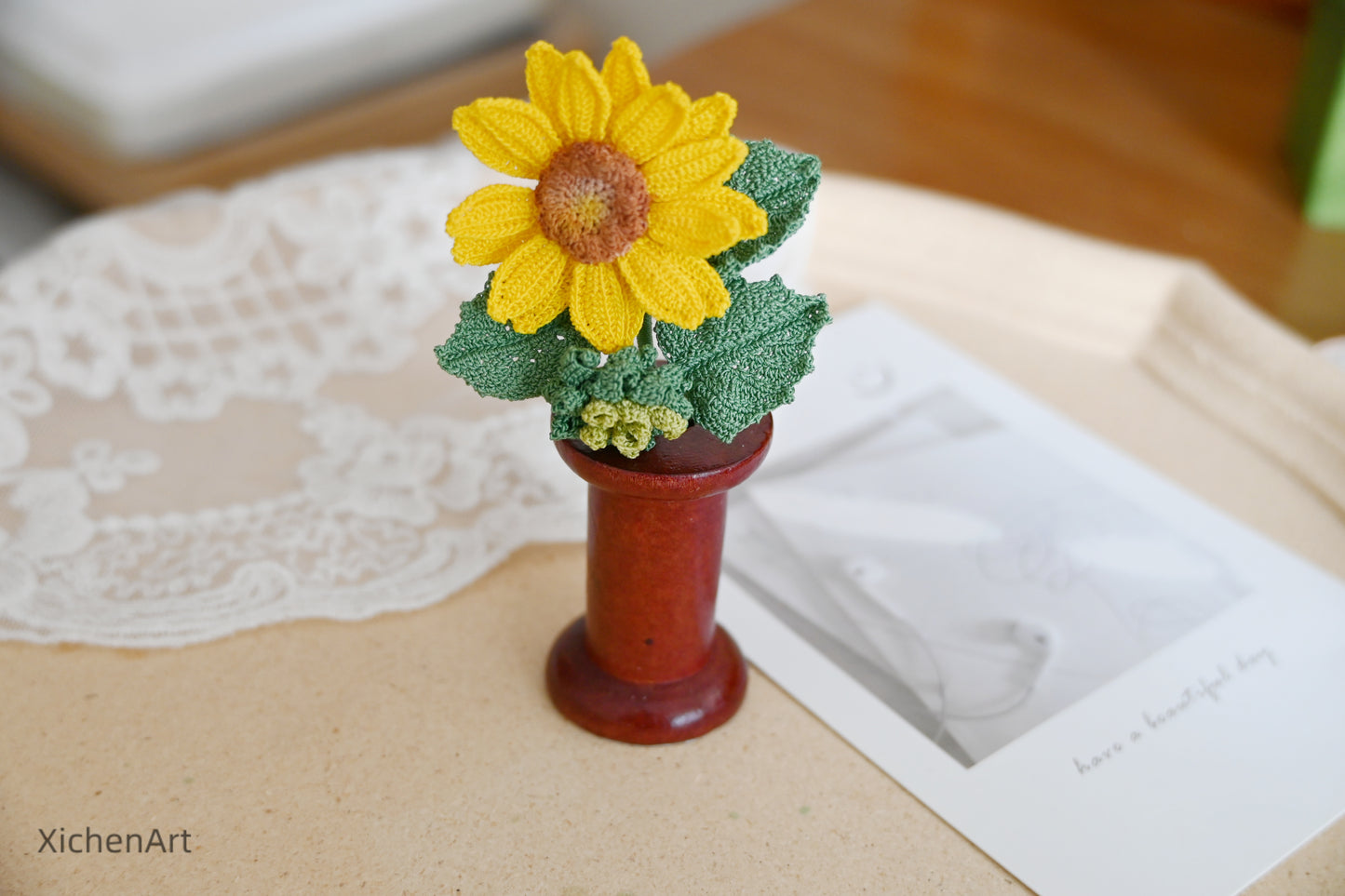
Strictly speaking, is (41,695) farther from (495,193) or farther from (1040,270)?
(1040,270)

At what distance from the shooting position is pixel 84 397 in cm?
57

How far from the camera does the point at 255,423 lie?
1.90 feet

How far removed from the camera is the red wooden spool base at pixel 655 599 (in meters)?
0.37

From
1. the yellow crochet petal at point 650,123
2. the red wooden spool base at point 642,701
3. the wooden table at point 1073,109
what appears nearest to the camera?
the yellow crochet petal at point 650,123

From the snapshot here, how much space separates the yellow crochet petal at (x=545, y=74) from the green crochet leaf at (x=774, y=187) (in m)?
0.06

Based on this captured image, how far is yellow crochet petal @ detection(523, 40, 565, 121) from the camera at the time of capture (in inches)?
12.8

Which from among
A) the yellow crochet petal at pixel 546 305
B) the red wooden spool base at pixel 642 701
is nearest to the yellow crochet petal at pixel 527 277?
the yellow crochet petal at pixel 546 305

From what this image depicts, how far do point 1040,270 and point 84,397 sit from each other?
0.54 meters

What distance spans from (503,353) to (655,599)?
11 cm

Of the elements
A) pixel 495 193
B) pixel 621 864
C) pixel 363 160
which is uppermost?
pixel 495 193

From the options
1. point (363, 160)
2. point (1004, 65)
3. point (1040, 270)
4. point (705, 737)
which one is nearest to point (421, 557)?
point (705, 737)

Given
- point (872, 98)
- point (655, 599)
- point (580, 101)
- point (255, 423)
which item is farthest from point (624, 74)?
point (872, 98)

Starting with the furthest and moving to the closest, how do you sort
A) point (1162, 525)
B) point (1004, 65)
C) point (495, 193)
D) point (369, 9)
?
point (369, 9)
point (1004, 65)
point (1162, 525)
point (495, 193)

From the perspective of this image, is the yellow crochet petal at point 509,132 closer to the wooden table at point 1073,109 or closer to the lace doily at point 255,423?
the lace doily at point 255,423
